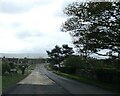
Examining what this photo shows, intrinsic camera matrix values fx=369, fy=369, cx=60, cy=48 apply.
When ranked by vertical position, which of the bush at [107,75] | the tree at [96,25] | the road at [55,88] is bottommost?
the road at [55,88]

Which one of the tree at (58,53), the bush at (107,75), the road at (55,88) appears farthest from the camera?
the tree at (58,53)

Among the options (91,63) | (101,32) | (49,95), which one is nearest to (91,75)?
(91,63)

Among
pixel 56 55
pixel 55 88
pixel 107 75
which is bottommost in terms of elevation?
pixel 55 88

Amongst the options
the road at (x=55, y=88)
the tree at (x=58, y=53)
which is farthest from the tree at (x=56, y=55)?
the road at (x=55, y=88)

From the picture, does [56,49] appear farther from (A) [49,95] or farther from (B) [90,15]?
(A) [49,95]

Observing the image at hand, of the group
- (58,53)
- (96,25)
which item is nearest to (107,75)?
(96,25)

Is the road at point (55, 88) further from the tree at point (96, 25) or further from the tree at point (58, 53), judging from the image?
the tree at point (58, 53)

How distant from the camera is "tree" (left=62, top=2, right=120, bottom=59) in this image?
3504cm

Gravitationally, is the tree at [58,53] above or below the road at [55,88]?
Answer: above

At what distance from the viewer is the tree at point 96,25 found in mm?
35037

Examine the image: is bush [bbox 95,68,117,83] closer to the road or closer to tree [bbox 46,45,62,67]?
the road

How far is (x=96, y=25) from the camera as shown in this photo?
37.3 m

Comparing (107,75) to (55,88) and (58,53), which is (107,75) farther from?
(58,53)

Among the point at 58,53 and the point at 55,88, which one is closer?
the point at 55,88
